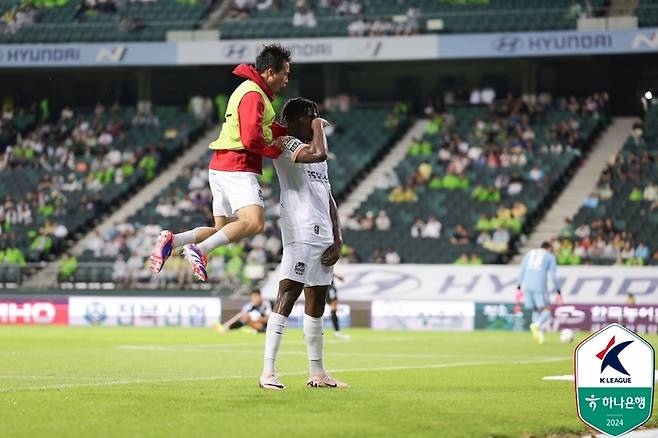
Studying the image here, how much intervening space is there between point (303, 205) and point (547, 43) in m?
33.1

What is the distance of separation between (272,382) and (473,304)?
23843 mm

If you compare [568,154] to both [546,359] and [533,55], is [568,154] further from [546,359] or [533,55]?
[546,359]

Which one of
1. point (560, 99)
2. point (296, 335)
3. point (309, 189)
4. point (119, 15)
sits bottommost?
point (296, 335)

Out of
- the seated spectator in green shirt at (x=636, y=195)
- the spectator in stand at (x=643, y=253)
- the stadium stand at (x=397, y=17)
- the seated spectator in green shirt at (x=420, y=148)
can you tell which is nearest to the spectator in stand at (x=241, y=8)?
the stadium stand at (x=397, y=17)

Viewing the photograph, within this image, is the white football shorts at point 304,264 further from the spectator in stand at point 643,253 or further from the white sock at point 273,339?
the spectator in stand at point 643,253

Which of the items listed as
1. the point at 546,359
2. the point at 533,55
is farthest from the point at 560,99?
the point at 546,359

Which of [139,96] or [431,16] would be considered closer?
[431,16]

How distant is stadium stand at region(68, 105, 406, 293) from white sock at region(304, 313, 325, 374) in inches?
981

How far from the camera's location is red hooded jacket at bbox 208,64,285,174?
12.0 metres

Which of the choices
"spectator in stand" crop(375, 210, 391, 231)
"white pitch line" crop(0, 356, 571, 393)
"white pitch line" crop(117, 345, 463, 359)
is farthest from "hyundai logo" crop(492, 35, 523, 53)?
"white pitch line" crop(0, 356, 571, 393)

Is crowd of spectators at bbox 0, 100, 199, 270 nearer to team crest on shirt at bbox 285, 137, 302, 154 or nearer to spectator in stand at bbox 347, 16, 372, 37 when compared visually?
spectator in stand at bbox 347, 16, 372, 37

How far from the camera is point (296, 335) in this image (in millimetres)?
31094

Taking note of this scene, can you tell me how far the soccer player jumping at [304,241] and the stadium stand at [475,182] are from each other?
2601cm

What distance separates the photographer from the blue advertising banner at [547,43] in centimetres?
4331
